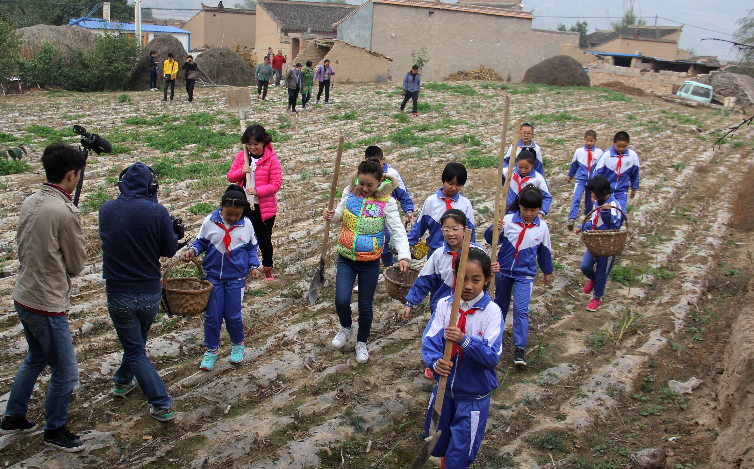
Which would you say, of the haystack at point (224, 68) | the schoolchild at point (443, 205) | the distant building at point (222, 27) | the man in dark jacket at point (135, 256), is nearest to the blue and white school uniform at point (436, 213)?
the schoolchild at point (443, 205)

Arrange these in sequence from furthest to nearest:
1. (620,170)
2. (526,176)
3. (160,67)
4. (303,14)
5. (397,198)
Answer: (303,14) < (160,67) < (620,170) < (526,176) < (397,198)

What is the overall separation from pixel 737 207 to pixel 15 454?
40.0ft

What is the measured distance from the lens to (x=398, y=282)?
5.23 metres

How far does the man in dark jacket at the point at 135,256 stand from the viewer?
409cm

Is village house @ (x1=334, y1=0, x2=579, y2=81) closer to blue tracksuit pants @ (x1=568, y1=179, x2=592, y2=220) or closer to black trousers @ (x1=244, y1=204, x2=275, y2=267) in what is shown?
blue tracksuit pants @ (x1=568, y1=179, x2=592, y2=220)

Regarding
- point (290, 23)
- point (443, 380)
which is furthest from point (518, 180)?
point (290, 23)

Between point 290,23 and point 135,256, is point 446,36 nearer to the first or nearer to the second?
point 290,23

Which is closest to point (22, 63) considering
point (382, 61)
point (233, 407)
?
point (382, 61)

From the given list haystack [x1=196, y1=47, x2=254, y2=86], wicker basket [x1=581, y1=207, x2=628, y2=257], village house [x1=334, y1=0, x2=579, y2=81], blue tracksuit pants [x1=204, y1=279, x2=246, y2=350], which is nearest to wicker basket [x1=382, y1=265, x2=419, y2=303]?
blue tracksuit pants [x1=204, y1=279, x2=246, y2=350]

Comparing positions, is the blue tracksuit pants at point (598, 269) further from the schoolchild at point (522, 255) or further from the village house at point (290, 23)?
the village house at point (290, 23)

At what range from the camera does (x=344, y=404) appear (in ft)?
15.8

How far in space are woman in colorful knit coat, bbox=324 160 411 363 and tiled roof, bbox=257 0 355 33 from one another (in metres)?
41.1

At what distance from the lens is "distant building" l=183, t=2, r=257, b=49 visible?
5278cm

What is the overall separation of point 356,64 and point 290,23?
51.2ft
